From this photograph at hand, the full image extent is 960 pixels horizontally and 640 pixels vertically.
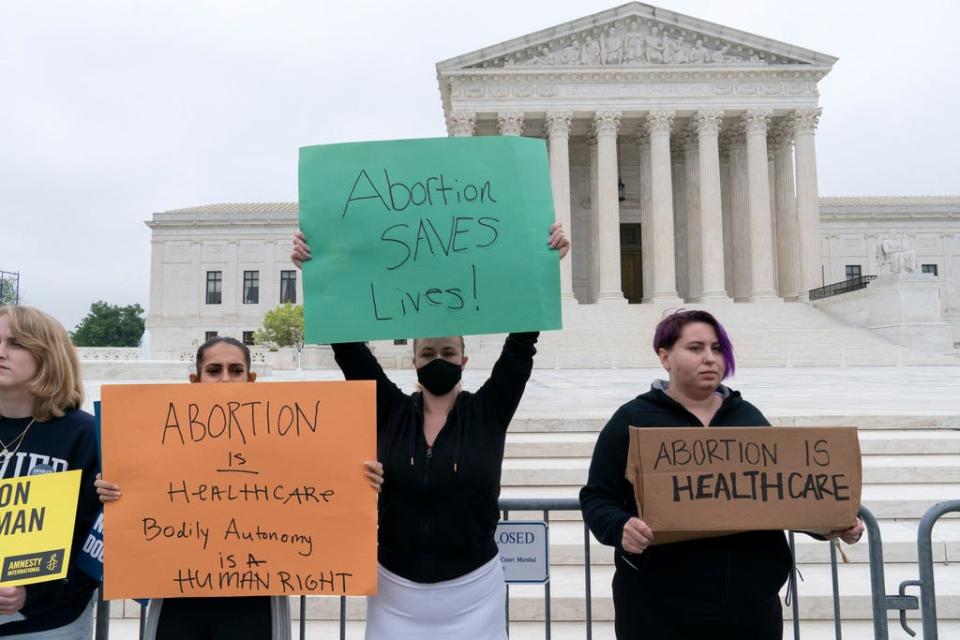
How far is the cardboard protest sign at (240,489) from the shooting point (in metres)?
2.71

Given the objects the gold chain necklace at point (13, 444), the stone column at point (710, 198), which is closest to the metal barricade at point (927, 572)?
the gold chain necklace at point (13, 444)

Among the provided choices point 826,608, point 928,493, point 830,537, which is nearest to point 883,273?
point 928,493

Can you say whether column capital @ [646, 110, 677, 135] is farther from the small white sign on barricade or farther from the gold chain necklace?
the gold chain necklace

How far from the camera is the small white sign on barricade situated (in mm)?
3531

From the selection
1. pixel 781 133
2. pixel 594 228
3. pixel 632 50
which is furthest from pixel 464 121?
pixel 781 133

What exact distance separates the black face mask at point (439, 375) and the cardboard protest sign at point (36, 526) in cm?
145

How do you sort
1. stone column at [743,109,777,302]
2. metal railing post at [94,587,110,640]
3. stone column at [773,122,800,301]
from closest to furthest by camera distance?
metal railing post at [94,587,110,640], stone column at [743,109,777,302], stone column at [773,122,800,301]

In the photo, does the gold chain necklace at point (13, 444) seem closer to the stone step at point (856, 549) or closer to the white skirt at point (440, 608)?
the white skirt at point (440, 608)

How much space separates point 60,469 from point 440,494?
1.60 meters

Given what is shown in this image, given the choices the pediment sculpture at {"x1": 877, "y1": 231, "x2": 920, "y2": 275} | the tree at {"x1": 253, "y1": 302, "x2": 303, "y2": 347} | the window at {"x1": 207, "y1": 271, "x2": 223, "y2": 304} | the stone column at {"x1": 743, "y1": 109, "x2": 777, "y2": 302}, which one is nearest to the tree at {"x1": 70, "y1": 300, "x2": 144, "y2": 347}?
the window at {"x1": 207, "y1": 271, "x2": 223, "y2": 304}

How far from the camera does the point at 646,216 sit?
135ft

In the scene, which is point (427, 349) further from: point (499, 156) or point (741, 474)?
point (741, 474)

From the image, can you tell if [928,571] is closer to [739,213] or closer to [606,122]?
[606,122]

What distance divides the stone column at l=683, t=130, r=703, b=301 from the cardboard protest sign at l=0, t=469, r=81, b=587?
132 feet
